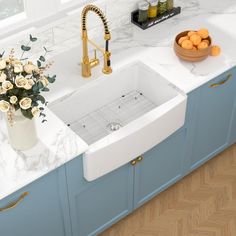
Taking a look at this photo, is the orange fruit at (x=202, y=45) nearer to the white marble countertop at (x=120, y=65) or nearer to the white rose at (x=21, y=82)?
the white marble countertop at (x=120, y=65)

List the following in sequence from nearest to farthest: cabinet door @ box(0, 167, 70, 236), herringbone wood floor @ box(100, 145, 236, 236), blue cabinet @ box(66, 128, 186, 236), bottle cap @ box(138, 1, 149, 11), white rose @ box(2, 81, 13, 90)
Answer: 1. white rose @ box(2, 81, 13, 90)
2. cabinet door @ box(0, 167, 70, 236)
3. blue cabinet @ box(66, 128, 186, 236)
4. bottle cap @ box(138, 1, 149, 11)
5. herringbone wood floor @ box(100, 145, 236, 236)

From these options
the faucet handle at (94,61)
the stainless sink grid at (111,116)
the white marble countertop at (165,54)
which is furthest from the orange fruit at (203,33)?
the faucet handle at (94,61)

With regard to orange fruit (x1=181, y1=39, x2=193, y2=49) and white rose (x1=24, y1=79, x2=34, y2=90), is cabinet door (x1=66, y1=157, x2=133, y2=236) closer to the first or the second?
white rose (x1=24, y1=79, x2=34, y2=90)

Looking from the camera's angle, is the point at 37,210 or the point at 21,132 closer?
the point at 21,132

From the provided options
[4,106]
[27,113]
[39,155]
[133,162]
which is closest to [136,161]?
[133,162]

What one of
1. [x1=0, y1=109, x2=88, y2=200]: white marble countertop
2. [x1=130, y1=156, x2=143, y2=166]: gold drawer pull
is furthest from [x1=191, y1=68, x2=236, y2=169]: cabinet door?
[x1=0, y1=109, x2=88, y2=200]: white marble countertop

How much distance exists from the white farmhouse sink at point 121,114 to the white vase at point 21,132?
0.93ft

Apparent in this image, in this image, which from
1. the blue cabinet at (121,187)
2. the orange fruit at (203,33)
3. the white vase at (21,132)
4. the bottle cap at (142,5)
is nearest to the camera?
the white vase at (21,132)

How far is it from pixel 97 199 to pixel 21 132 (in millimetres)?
747

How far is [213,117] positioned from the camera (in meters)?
3.54

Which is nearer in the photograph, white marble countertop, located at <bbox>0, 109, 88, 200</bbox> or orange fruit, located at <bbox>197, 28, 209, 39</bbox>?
white marble countertop, located at <bbox>0, 109, 88, 200</bbox>

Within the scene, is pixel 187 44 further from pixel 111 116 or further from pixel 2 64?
pixel 2 64

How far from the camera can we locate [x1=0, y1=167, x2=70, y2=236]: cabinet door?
266 cm

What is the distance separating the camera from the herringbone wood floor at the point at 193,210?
11.6 ft
